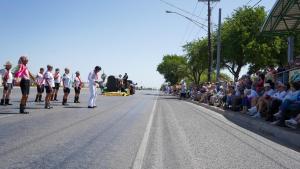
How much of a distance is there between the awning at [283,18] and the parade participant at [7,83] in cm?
1229

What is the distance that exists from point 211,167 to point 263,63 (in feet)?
136

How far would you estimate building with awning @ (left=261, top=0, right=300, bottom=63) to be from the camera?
17969 mm

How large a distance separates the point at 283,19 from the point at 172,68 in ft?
305

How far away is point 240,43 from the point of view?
1876 inches

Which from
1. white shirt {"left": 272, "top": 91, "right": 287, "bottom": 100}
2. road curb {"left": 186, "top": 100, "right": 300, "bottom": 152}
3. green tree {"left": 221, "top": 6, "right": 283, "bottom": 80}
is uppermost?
green tree {"left": 221, "top": 6, "right": 283, "bottom": 80}

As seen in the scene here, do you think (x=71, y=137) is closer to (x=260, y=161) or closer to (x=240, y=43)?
(x=260, y=161)

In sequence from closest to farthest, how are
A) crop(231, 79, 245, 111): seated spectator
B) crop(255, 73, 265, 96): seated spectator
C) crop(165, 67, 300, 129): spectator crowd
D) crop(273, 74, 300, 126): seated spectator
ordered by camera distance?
crop(273, 74, 300, 126): seated spectator < crop(165, 67, 300, 129): spectator crowd < crop(255, 73, 265, 96): seated spectator < crop(231, 79, 245, 111): seated spectator

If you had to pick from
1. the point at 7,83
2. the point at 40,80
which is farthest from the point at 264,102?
the point at 40,80

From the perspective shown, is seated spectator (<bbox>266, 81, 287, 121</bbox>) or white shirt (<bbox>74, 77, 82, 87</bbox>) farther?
white shirt (<bbox>74, 77, 82, 87</bbox>)

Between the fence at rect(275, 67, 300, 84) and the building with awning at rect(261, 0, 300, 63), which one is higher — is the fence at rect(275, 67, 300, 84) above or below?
below

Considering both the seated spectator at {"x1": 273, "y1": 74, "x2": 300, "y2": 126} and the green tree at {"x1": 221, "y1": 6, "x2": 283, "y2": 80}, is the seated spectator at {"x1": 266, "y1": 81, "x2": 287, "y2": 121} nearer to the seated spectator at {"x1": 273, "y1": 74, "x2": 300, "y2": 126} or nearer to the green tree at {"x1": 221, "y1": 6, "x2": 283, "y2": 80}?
the seated spectator at {"x1": 273, "y1": 74, "x2": 300, "y2": 126}

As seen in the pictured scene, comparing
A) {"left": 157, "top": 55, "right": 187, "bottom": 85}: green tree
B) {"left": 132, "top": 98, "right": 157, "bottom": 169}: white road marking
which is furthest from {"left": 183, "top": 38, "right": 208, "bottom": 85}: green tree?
{"left": 132, "top": 98, "right": 157, "bottom": 169}: white road marking

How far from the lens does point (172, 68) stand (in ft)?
368

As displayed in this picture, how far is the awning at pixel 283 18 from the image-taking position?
58.9 ft
